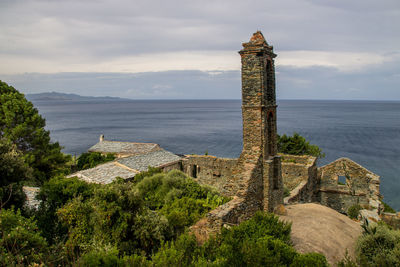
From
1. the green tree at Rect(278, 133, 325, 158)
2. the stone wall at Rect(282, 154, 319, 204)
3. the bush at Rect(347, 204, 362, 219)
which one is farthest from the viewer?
the green tree at Rect(278, 133, 325, 158)

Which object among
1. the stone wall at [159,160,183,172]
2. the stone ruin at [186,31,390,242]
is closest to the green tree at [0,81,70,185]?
the stone wall at [159,160,183,172]

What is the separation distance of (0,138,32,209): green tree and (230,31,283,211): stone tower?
12.2 meters

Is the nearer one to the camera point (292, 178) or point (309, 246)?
point (309, 246)

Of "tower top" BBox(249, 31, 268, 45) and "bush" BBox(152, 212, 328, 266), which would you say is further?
"tower top" BBox(249, 31, 268, 45)

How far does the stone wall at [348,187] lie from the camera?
77.3ft

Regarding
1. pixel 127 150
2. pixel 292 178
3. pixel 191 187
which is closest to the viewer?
pixel 191 187

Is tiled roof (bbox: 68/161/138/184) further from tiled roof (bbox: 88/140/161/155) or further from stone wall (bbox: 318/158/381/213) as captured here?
stone wall (bbox: 318/158/381/213)

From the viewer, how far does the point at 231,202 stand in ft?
41.9

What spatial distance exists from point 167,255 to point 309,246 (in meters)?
5.54

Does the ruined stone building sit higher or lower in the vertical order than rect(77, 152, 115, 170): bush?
higher

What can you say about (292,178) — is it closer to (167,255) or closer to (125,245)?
(125,245)

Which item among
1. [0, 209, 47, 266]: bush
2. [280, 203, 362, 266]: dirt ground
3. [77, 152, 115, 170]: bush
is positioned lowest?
[77, 152, 115, 170]: bush

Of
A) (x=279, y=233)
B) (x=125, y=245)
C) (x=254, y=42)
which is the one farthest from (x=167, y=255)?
(x=254, y=42)

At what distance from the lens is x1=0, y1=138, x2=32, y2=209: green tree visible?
53.5ft
